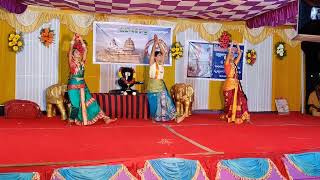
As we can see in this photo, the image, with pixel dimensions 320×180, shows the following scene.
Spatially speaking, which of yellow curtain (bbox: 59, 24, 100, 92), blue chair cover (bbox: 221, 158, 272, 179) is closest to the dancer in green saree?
yellow curtain (bbox: 59, 24, 100, 92)

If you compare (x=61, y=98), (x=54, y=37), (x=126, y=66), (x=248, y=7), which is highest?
(x=248, y=7)

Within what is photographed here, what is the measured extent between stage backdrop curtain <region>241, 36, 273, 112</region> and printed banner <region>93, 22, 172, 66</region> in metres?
2.01

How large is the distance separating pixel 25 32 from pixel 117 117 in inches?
99.1

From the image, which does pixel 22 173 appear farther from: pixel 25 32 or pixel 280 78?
pixel 280 78

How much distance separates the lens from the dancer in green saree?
5156 mm

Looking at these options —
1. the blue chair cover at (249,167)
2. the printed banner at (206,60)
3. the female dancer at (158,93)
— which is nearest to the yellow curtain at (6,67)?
the female dancer at (158,93)

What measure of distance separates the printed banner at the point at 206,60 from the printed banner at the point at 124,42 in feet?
1.86

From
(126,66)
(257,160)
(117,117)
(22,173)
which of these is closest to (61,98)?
(117,117)

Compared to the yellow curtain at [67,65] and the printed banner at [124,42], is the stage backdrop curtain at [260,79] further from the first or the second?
the yellow curtain at [67,65]

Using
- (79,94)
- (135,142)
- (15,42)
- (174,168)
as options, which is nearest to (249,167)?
(174,168)

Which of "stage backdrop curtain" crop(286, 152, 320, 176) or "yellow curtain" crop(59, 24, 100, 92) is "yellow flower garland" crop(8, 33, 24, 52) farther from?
"stage backdrop curtain" crop(286, 152, 320, 176)

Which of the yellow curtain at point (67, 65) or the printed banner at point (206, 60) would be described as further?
the printed banner at point (206, 60)

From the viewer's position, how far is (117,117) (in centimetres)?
627

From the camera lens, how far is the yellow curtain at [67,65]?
22.6ft
